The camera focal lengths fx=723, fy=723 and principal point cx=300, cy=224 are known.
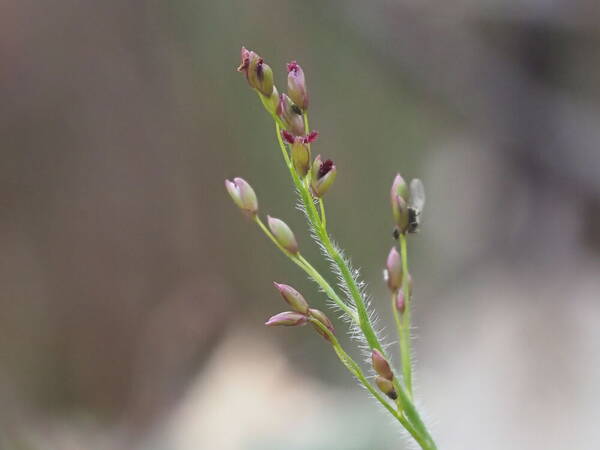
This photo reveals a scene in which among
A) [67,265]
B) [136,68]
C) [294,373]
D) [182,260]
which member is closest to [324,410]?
[294,373]

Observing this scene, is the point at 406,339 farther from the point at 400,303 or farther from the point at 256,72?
the point at 256,72

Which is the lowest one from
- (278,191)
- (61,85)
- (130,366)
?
(130,366)

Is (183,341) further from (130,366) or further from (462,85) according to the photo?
(462,85)

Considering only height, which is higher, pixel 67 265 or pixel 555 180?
pixel 555 180

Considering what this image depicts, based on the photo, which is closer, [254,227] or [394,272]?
[394,272]

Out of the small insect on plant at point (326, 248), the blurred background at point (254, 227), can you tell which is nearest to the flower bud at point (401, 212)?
the small insect on plant at point (326, 248)

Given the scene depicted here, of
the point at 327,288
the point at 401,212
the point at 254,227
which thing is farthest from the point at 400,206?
the point at 254,227
